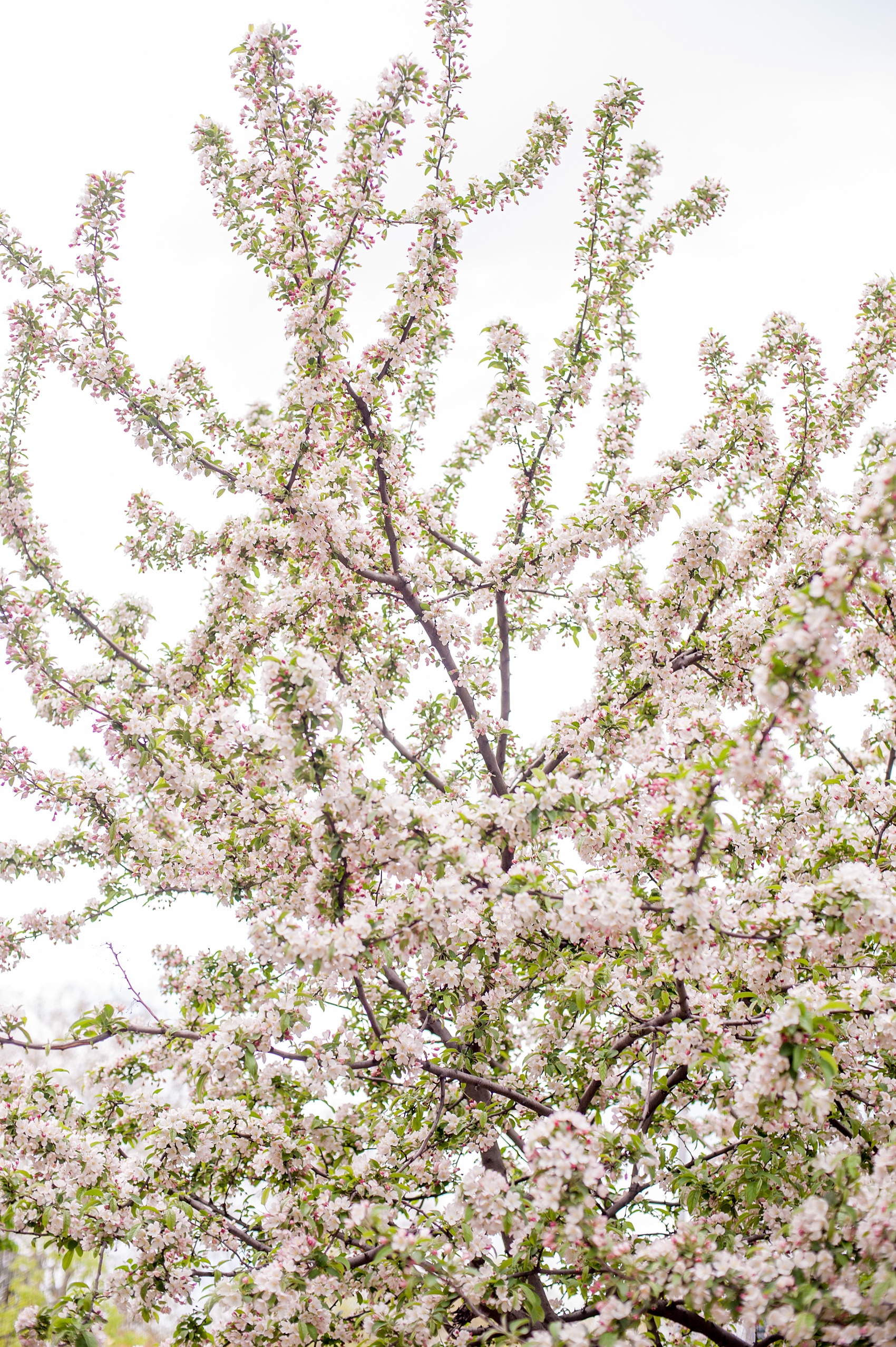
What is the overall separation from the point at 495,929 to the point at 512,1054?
6.40ft

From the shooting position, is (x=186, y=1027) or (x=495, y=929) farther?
(x=186, y=1027)

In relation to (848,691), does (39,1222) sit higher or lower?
lower

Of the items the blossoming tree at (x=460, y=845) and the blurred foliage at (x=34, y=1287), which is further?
the blurred foliage at (x=34, y=1287)

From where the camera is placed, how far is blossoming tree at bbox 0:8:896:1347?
301cm

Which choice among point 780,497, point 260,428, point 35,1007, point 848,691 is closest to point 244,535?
point 260,428

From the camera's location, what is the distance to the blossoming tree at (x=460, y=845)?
3.01 meters

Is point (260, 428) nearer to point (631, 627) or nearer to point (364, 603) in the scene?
point (364, 603)

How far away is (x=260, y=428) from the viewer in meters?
6.30

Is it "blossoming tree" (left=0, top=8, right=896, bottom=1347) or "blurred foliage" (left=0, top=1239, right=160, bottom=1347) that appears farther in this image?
"blurred foliage" (left=0, top=1239, right=160, bottom=1347)

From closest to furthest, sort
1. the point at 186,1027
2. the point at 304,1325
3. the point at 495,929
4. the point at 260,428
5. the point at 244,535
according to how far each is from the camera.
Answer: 1. the point at 304,1325
2. the point at 495,929
3. the point at 186,1027
4. the point at 244,535
5. the point at 260,428

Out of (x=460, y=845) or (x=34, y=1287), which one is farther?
(x=34, y=1287)

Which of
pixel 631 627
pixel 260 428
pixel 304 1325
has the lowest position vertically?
pixel 304 1325

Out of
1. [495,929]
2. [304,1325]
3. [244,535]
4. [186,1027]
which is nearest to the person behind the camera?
[304,1325]

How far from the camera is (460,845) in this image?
10.3 feet
